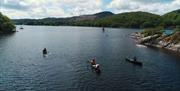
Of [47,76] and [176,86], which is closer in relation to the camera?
[176,86]

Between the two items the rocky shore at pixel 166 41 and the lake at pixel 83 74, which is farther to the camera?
the rocky shore at pixel 166 41

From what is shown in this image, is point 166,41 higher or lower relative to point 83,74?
higher

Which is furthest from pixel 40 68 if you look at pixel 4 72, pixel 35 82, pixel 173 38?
pixel 173 38

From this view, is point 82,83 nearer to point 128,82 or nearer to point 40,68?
point 128,82

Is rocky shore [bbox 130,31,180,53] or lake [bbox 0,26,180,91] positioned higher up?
rocky shore [bbox 130,31,180,53]

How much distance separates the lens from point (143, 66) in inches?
3730

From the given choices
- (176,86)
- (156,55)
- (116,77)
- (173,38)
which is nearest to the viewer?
(176,86)

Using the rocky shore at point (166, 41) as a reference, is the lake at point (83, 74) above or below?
below

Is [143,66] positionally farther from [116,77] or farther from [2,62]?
[2,62]

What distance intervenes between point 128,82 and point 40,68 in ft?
101

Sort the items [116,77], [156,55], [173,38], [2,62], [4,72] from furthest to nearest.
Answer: [173,38] → [156,55] → [2,62] → [4,72] → [116,77]

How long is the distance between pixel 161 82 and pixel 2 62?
Result: 5592 cm

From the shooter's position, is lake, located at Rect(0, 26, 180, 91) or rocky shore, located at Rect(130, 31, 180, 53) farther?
rocky shore, located at Rect(130, 31, 180, 53)

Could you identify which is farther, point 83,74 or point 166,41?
point 166,41
